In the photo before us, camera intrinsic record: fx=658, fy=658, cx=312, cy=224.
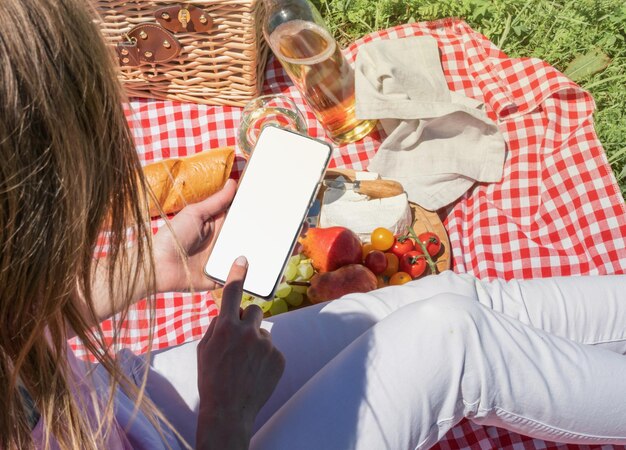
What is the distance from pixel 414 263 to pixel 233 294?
45 centimetres

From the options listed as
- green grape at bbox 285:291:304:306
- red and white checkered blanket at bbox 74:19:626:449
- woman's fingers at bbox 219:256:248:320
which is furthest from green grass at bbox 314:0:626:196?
woman's fingers at bbox 219:256:248:320

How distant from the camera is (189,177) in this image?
1375 millimetres

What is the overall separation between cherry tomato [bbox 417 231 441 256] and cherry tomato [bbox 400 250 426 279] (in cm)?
2

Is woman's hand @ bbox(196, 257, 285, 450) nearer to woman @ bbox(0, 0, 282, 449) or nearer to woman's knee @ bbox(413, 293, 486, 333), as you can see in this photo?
woman @ bbox(0, 0, 282, 449)

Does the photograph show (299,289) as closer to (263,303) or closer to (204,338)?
(263,303)

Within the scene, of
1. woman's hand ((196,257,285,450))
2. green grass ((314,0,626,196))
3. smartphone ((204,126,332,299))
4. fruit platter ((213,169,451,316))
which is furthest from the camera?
green grass ((314,0,626,196))

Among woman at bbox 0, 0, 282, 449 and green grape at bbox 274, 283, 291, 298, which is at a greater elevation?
woman at bbox 0, 0, 282, 449

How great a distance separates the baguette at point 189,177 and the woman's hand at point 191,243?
123mm


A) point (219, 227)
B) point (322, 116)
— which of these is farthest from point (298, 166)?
point (322, 116)

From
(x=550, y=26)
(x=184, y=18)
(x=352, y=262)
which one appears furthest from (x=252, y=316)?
(x=550, y=26)

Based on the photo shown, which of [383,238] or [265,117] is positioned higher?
[265,117]

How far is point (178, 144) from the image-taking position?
61.2 inches

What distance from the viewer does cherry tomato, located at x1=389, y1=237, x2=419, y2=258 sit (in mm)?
1313

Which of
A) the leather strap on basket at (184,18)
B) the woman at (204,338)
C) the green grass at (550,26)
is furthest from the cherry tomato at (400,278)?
the green grass at (550,26)
